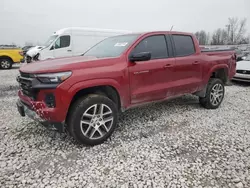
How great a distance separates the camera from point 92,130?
309 cm

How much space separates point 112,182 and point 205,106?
3.42 meters

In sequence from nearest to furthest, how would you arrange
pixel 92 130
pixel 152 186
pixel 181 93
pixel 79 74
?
1. pixel 152 186
2. pixel 79 74
3. pixel 92 130
4. pixel 181 93

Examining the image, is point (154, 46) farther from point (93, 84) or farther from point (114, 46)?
point (93, 84)

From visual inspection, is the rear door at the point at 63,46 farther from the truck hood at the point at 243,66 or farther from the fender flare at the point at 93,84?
the fender flare at the point at 93,84

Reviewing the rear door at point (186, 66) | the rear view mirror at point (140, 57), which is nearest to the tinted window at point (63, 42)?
the rear door at point (186, 66)

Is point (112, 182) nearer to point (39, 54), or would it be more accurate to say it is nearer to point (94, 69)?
point (94, 69)

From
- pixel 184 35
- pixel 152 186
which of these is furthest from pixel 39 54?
pixel 152 186

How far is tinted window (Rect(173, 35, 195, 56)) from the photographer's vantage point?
164 inches

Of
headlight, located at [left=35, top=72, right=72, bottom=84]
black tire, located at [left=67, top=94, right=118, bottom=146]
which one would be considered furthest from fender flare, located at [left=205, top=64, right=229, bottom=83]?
headlight, located at [left=35, top=72, right=72, bottom=84]

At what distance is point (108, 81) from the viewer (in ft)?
10.1

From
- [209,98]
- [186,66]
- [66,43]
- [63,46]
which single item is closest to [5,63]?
[63,46]

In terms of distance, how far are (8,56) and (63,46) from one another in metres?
4.25

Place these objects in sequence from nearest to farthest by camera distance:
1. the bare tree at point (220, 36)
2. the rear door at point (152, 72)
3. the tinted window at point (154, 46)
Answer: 1. the rear door at point (152, 72)
2. the tinted window at point (154, 46)
3. the bare tree at point (220, 36)

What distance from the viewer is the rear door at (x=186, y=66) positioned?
4102mm
